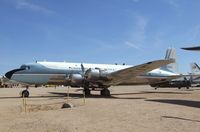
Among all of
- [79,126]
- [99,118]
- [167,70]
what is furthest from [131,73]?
[79,126]

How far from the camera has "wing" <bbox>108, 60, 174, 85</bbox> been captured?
28.1 m

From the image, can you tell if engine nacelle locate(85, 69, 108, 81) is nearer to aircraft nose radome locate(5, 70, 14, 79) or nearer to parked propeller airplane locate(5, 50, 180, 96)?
parked propeller airplane locate(5, 50, 180, 96)

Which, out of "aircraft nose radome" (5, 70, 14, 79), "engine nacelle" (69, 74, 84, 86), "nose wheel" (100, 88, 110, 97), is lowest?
"nose wheel" (100, 88, 110, 97)

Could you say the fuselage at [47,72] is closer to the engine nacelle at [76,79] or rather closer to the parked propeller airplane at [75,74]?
the parked propeller airplane at [75,74]

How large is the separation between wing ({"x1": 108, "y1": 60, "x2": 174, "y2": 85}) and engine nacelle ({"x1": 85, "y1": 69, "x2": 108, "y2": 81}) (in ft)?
2.00

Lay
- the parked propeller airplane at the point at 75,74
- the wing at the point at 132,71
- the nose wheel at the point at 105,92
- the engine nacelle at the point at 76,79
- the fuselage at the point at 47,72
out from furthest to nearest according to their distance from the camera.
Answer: the nose wheel at the point at 105,92 → the engine nacelle at the point at 76,79 → the fuselage at the point at 47,72 → the parked propeller airplane at the point at 75,74 → the wing at the point at 132,71

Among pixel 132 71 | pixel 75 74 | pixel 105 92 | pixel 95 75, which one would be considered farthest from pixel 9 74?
pixel 132 71

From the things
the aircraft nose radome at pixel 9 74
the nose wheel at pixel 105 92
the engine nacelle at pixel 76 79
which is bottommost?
the nose wheel at pixel 105 92

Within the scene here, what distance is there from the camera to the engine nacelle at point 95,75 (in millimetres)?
29609

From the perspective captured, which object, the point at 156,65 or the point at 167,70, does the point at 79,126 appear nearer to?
the point at 156,65

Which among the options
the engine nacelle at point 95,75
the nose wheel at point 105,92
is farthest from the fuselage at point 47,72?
the nose wheel at point 105,92

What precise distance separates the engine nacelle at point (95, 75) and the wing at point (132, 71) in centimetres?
61

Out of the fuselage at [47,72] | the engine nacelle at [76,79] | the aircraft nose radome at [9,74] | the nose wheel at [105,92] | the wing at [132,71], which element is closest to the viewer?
the wing at [132,71]

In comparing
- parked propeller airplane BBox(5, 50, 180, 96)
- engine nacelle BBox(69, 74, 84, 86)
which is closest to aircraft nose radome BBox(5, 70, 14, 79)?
parked propeller airplane BBox(5, 50, 180, 96)
